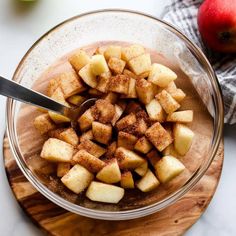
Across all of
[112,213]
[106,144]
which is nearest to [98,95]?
[106,144]

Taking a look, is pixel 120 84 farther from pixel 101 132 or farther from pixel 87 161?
pixel 87 161

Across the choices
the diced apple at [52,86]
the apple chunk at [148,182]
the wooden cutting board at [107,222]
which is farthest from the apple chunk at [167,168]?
the diced apple at [52,86]

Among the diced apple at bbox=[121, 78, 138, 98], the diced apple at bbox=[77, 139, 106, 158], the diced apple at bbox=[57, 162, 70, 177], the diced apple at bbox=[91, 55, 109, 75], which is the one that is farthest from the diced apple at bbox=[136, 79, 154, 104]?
the diced apple at bbox=[57, 162, 70, 177]

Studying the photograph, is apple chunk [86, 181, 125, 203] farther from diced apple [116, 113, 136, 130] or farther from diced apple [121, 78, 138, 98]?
diced apple [121, 78, 138, 98]

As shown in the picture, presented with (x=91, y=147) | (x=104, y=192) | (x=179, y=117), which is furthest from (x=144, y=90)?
(x=104, y=192)

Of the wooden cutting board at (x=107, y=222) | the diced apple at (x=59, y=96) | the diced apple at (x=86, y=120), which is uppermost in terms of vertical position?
the diced apple at (x=59, y=96)

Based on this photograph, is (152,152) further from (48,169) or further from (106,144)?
(48,169)

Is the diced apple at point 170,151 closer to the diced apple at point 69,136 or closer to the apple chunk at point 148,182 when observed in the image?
the apple chunk at point 148,182
